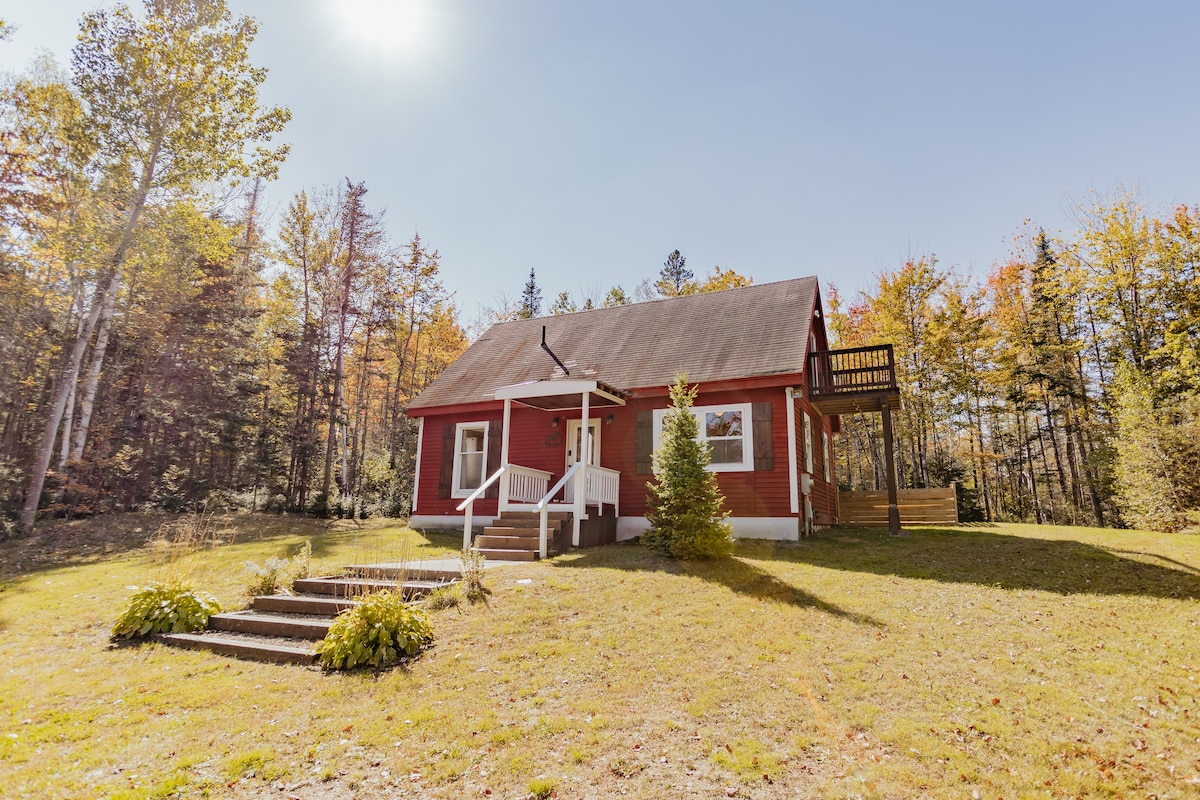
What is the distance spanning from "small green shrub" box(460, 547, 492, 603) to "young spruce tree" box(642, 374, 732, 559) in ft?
10.2

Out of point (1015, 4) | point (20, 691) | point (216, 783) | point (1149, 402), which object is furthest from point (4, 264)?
point (1149, 402)

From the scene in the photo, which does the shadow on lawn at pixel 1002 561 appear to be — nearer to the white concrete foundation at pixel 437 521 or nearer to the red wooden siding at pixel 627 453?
the red wooden siding at pixel 627 453

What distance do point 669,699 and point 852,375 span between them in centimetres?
1086

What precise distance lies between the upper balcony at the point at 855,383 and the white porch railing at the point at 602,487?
16.6 feet

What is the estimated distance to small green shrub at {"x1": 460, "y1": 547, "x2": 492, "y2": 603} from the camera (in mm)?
6656

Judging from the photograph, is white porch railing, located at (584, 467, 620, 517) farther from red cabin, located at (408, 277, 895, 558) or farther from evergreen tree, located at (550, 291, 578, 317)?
evergreen tree, located at (550, 291, 578, 317)

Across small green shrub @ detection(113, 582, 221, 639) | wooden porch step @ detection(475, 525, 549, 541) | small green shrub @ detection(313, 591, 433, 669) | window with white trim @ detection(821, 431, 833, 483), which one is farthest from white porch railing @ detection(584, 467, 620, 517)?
window with white trim @ detection(821, 431, 833, 483)

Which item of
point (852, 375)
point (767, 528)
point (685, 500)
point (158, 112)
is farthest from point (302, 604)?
point (158, 112)

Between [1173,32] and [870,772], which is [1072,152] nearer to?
[1173,32]

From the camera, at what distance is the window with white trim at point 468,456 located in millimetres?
14289

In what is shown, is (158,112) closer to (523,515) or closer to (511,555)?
(523,515)

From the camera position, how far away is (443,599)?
654cm

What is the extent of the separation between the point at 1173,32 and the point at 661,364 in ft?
31.8

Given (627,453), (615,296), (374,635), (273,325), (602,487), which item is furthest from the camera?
(615,296)
